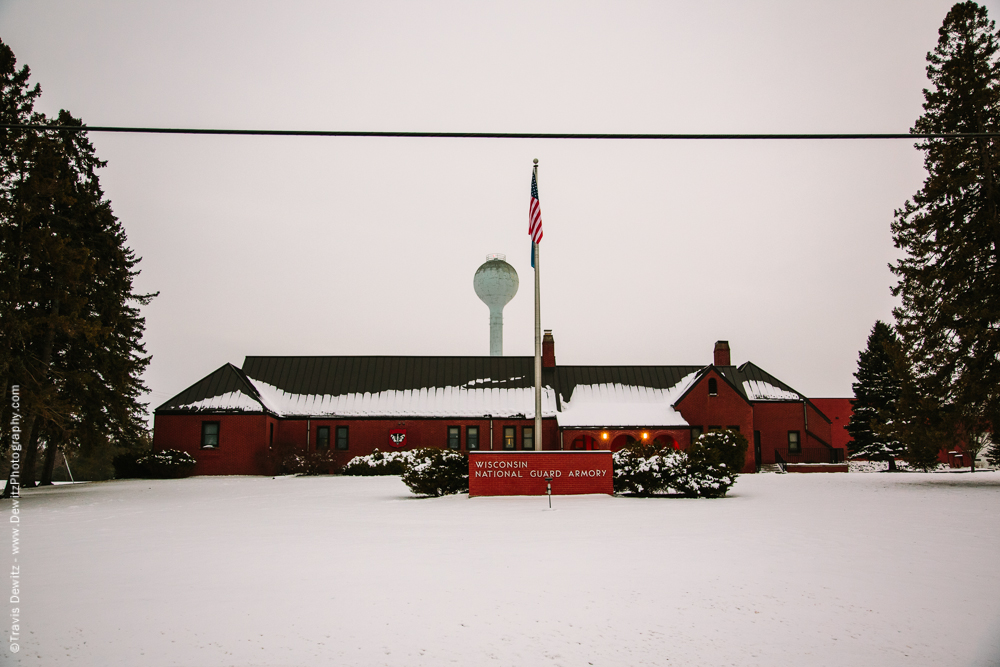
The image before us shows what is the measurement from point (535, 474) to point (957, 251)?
1780 cm

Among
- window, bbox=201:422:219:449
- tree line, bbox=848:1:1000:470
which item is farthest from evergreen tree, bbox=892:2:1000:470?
window, bbox=201:422:219:449

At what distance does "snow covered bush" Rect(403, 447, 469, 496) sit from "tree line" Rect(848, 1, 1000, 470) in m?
16.9

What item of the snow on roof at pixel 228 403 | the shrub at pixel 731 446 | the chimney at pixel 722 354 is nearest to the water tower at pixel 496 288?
the chimney at pixel 722 354

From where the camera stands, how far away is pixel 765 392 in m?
45.2

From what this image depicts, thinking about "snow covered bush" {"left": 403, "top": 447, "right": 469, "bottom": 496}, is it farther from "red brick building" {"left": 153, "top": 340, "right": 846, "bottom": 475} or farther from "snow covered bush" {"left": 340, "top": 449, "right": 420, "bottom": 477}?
"red brick building" {"left": 153, "top": 340, "right": 846, "bottom": 475}

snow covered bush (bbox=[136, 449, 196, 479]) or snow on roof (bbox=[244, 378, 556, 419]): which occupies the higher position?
snow on roof (bbox=[244, 378, 556, 419])

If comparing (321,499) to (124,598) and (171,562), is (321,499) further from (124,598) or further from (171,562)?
(124,598)

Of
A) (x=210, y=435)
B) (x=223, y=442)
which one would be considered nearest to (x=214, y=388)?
(x=210, y=435)

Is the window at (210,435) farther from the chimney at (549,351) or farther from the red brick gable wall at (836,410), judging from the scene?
the red brick gable wall at (836,410)

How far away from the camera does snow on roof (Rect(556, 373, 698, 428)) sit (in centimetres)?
4069

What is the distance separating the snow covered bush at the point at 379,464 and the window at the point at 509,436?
7.24 m

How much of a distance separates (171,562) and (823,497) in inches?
700

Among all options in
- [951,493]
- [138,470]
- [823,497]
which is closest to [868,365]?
[951,493]

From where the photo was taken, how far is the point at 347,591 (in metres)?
8.35
